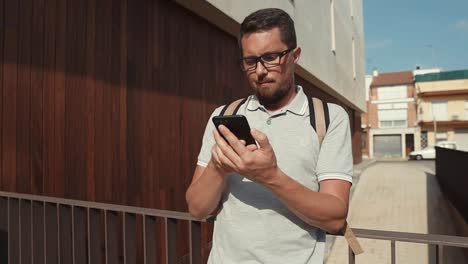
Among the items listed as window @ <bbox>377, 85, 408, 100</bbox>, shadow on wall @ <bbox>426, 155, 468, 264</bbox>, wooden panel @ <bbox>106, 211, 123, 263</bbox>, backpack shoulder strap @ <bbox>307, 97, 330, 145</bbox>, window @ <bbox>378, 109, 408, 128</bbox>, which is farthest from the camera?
window @ <bbox>377, 85, 408, 100</bbox>

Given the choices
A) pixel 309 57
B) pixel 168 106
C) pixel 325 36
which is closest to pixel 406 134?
pixel 325 36

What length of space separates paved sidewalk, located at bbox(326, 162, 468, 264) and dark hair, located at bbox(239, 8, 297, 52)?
247 inches

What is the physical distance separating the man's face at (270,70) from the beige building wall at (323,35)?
12.8 ft

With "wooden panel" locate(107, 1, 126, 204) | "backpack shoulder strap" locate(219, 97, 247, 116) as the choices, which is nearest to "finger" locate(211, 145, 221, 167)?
"backpack shoulder strap" locate(219, 97, 247, 116)

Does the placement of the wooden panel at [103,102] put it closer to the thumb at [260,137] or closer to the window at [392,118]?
the thumb at [260,137]

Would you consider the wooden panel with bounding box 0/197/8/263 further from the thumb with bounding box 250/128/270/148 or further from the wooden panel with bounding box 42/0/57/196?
the thumb with bounding box 250/128/270/148

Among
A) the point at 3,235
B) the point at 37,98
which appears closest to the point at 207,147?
the point at 3,235

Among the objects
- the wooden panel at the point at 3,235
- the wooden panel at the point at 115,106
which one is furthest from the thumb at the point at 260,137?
the wooden panel at the point at 115,106

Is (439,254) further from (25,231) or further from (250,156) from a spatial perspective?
(25,231)

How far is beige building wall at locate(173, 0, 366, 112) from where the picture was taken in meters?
5.77

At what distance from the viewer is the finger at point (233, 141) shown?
1.06 m

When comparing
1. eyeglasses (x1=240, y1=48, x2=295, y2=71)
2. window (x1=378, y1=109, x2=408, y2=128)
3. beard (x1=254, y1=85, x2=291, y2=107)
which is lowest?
beard (x1=254, y1=85, x2=291, y2=107)

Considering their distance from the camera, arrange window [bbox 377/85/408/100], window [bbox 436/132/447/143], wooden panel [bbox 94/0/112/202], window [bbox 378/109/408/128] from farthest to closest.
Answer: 1. window [bbox 377/85/408/100]
2. window [bbox 378/109/408/128]
3. window [bbox 436/132/447/143]
4. wooden panel [bbox 94/0/112/202]

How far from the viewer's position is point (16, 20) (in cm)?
302
